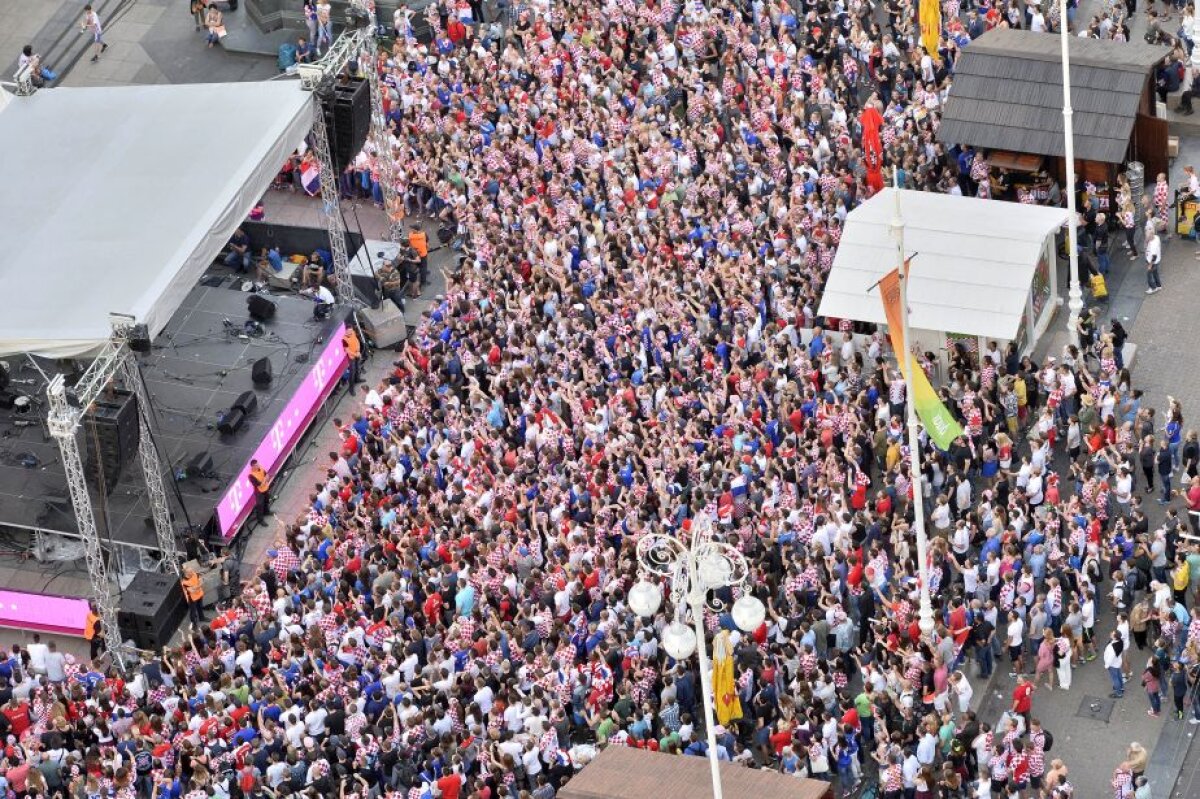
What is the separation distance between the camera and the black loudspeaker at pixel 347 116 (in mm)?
49656

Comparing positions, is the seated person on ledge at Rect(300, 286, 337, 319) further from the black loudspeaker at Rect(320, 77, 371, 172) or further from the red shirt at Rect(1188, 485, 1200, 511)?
the red shirt at Rect(1188, 485, 1200, 511)

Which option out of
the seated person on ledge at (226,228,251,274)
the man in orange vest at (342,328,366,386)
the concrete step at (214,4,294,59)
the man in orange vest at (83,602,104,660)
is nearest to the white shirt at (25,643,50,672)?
the man in orange vest at (83,602,104,660)

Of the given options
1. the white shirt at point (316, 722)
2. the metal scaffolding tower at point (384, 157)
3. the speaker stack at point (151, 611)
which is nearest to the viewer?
the white shirt at point (316, 722)

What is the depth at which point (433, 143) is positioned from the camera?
178ft

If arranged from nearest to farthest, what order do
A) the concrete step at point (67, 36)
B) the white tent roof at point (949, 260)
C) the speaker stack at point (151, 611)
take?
1. the speaker stack at point (151, 611)
2. the white tent roof at point (949, 260)
3. the concrete step at point (67, 36)

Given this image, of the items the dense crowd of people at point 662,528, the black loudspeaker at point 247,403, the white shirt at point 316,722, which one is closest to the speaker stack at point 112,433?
the dense crowd of people at point 662,528

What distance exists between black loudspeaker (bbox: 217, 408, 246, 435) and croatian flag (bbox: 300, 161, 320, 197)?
368 inches

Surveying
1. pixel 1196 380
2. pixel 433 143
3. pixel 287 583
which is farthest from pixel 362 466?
pixel 1196 380

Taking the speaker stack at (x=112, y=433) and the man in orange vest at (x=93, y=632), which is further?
the man in orange vest at (x=93, y=632)

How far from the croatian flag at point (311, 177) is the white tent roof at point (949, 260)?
43.6 ft

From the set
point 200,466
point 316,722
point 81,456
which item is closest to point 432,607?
point 316,722

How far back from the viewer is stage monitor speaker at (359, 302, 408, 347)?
169ft

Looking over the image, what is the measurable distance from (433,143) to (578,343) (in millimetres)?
9075

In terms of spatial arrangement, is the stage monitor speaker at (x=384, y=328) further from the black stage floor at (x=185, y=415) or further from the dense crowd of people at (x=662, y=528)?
the black stage floor at (x=185, y=415)
